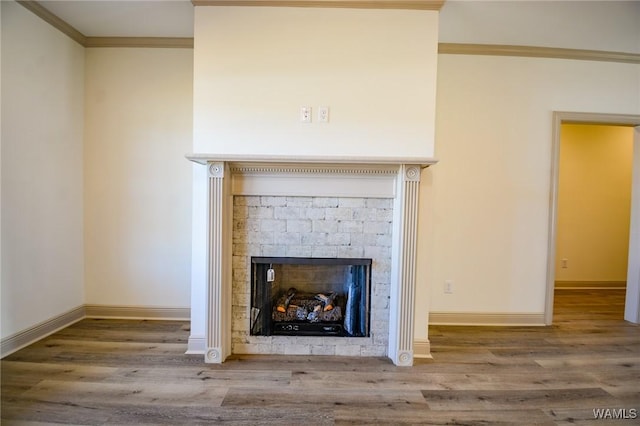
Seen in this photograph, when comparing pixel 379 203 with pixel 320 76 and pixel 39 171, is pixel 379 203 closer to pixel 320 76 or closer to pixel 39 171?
pixel 320 76

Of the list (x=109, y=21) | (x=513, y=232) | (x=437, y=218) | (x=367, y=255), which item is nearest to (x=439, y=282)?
(x=437, y=218)

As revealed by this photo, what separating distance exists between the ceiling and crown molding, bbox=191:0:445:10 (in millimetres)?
336

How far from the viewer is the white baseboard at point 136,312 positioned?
2.81 meters

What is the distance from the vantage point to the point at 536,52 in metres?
2.72

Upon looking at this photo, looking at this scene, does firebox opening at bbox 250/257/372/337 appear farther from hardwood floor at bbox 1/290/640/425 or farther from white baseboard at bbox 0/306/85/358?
white baseboard at bbox 0/306/85/358

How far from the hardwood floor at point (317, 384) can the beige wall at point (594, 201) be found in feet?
5.82

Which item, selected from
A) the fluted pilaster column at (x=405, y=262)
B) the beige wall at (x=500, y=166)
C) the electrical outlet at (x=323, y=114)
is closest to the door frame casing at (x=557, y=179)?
the beige wall at (x=500, y=166)

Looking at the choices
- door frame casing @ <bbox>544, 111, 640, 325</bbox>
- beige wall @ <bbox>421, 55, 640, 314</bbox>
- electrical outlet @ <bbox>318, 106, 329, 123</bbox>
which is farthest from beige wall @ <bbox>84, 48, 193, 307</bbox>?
door frame casing @ <bbox>544, 111, 640, 325</bbox>

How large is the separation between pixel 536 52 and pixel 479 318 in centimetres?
250

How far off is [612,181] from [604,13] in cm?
260

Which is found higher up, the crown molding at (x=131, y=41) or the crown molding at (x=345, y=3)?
the crown molding at (x=131, y=41)

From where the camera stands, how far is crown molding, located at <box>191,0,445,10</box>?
2.04m

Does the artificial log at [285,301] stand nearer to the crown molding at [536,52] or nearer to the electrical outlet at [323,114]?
the electrical outlet at [323,114]

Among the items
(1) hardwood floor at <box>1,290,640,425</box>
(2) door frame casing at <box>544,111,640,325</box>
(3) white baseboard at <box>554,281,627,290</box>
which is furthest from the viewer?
(3) white baseboard at <box>554,281,627,290</box>
